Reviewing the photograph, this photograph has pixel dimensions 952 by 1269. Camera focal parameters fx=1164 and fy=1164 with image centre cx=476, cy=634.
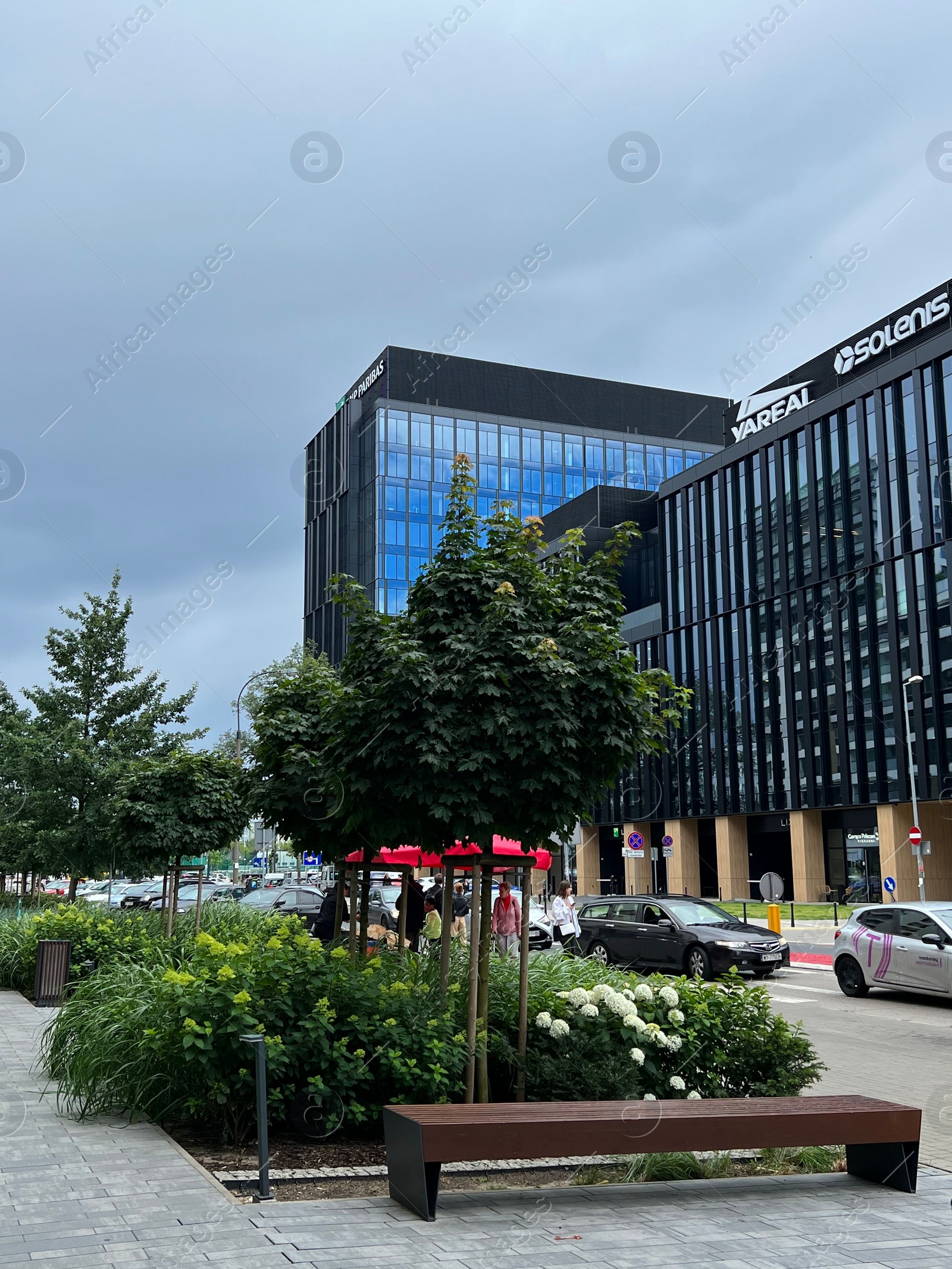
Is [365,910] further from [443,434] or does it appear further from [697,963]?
[443,434]

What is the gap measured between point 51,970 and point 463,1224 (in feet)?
39.4

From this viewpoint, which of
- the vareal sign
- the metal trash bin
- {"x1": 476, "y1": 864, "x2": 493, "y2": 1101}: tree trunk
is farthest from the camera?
the vareal sign

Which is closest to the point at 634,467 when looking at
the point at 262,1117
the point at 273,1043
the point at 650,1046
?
the point at 650,1046

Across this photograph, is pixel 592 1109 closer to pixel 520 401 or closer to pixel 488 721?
pixel 488 721

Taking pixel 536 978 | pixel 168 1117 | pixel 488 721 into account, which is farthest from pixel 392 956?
pixel 488 721

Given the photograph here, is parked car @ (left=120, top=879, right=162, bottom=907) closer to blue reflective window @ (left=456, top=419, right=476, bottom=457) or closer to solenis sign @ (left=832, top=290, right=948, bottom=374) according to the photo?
solenis sign @ (left=832, top=290, right=948, bottom=374)

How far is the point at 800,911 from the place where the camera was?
46.4 metres

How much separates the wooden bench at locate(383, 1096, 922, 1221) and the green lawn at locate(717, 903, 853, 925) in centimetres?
3363

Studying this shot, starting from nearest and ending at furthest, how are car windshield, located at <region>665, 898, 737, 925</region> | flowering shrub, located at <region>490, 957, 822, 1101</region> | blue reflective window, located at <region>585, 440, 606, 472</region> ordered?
1. flowering shrub, located at <region>490, 957, 822, 1101</region>
2. car windshield, located at <region>665, 898, 737, 925</region>
3. blue reflective window, located at <region>585, 440, 606, 472</region>

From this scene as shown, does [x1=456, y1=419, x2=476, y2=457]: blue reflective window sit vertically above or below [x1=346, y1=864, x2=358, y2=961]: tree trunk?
above

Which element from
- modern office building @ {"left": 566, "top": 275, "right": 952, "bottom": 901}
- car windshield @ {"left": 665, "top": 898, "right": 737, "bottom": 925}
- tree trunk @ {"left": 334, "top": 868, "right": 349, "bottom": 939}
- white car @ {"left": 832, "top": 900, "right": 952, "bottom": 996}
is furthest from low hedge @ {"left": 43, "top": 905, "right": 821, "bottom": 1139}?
modern office building @ {"left": 566, "top": 275, "right": 952, "bottom": 901}

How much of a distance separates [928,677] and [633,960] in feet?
98.8

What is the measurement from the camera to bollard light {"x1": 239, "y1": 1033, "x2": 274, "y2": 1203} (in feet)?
20.7

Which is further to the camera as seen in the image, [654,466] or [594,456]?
[654,466]
